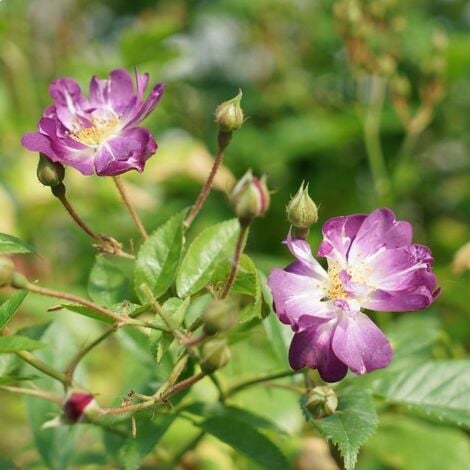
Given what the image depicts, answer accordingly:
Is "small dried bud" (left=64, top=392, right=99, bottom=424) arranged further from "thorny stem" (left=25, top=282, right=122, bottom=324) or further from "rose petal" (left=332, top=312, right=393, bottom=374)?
"rose petal" (left=332, top=312, right=393, bottom=374)

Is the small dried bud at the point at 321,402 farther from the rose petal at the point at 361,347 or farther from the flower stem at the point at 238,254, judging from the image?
the flower stem at the point at 238,254

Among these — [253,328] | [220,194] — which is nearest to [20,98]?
[220,194]

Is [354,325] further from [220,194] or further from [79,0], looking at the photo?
[79,0]

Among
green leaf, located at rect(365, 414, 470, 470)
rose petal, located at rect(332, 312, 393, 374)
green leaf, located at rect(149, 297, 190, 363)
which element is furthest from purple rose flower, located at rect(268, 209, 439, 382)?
green leaf, located at rect(365, 414, 470, 470)

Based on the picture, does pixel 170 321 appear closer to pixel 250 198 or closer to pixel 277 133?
pixel 250 198

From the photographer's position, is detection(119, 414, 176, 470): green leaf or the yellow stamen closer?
detection(119, 414, 176, 470): green leaf

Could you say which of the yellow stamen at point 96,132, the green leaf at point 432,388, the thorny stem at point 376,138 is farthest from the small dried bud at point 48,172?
the thorny stem at point 376,138
